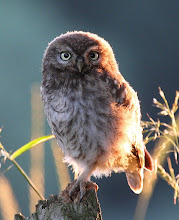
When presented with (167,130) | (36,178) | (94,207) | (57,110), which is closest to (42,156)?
(36,178)

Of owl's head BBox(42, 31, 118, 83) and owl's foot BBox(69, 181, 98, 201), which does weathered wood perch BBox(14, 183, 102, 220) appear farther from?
owl's head BBox(42, 31, 118, 83)

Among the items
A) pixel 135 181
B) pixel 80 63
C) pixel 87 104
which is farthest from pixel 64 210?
pixel 135 181

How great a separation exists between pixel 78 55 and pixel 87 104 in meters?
0.29

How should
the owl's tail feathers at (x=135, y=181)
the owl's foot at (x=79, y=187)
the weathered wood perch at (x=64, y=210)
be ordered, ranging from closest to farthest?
the weathered wood perch at (x=64, y=210) < the owl's foot at (x=79, y=187) < the owl's tail feathers at (x=135, y=181)

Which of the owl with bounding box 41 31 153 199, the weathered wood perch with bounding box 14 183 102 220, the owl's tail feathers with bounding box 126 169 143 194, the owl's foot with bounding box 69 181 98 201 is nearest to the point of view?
the weathered wood perch with bounding box 14 183 102 220

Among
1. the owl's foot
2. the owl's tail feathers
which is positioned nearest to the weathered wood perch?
the owl's foot

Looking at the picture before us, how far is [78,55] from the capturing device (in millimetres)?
2029

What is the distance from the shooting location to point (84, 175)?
2.13 meters

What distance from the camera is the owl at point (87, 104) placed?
2.02 meters

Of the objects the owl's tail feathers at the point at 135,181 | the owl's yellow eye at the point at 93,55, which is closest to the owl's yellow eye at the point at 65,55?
the owl's yellow eye at the point at 93,55

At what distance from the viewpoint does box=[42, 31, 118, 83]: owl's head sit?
203 cm

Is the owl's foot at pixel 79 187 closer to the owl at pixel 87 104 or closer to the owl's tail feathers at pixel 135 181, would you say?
the owl at pixel 87 104

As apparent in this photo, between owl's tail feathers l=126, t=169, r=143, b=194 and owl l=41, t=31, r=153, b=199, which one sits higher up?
owl l=41, t=31, r=153, b=199

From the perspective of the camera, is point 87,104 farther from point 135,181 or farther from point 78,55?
point 135,181
